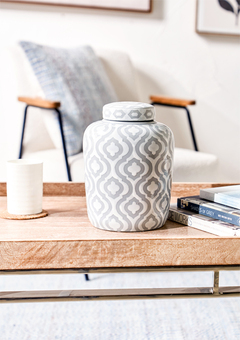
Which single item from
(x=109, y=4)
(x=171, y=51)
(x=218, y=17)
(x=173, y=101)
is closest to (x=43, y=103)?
(x=173, y=101)

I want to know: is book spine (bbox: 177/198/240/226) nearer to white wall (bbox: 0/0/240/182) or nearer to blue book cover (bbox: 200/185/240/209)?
blue book cover (bbox: 200/185/240/209)

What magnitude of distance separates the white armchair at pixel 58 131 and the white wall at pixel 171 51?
300 millimetres

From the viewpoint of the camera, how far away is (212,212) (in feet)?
2.36

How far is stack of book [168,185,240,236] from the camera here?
668mm

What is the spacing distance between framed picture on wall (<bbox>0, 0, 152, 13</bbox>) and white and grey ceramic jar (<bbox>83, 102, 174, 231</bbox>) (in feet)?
5.77

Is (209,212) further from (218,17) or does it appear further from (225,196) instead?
(218,17)

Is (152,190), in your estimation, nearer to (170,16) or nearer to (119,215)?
(119,215)

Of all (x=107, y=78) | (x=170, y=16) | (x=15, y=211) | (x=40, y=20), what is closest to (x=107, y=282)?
(x=15, y=211)

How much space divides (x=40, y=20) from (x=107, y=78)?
0.64 meters

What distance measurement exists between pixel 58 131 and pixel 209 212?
1.05 m

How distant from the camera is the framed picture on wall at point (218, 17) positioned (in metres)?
2.40

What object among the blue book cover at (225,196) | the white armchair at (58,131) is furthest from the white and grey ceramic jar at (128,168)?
the white armchair at (58,131)

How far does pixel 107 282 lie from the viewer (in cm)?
140

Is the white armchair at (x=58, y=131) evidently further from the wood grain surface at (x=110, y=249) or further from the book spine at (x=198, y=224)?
the wood grain surface at (x=110, y=249)
